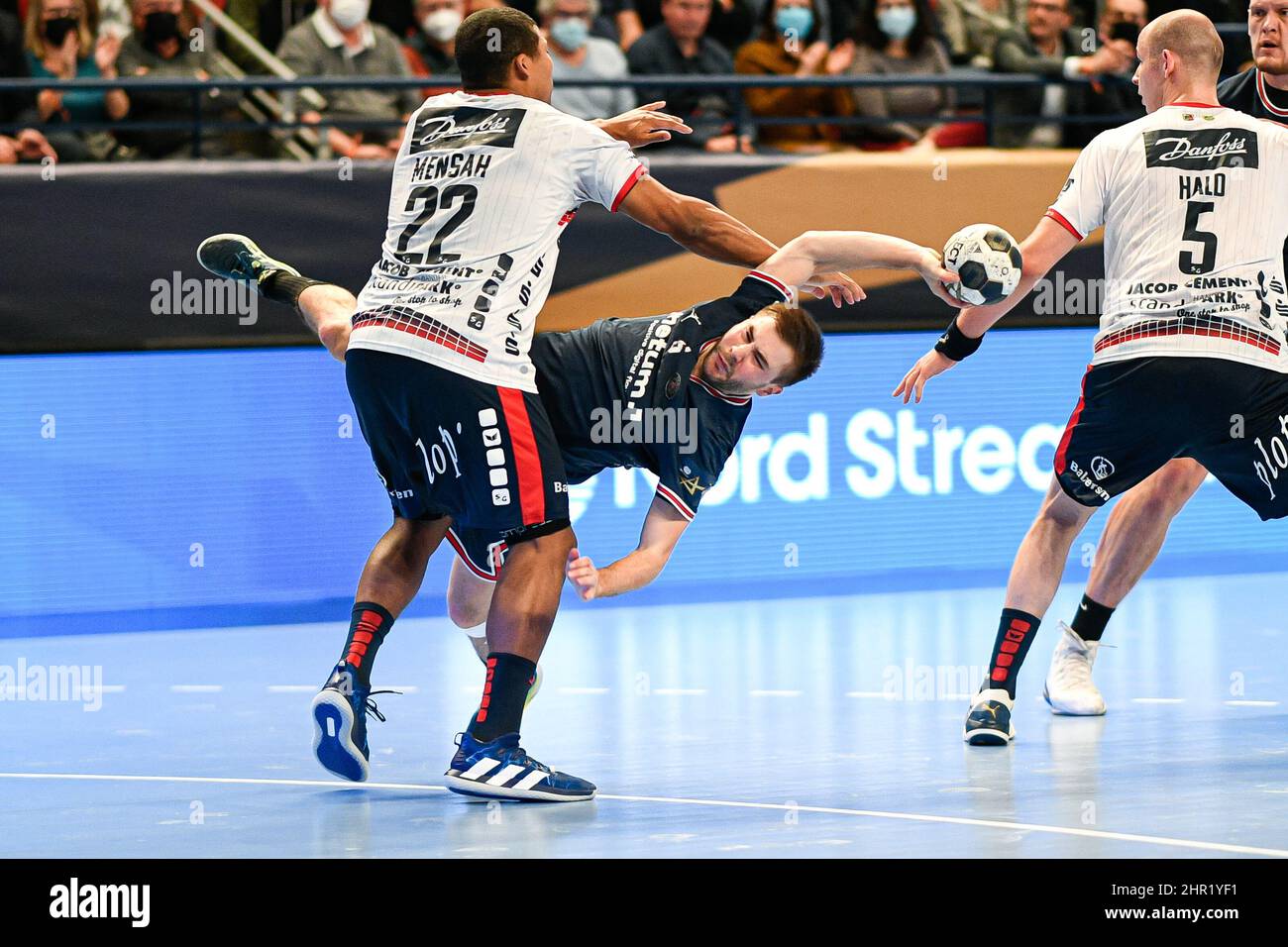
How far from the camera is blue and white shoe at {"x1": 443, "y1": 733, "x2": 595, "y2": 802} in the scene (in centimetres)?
571

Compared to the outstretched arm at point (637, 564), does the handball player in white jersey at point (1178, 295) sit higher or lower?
higher

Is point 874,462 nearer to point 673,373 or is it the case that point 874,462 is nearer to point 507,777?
point 673,373

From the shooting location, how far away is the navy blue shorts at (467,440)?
5680 millimetres

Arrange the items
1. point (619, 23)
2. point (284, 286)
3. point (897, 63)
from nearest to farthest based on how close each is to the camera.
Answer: point (284, 286) < point (897, 63) < point (619, 23)

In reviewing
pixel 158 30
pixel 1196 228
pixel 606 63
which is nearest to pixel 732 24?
pixel 606 63

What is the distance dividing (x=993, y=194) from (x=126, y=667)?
5678 millimetres

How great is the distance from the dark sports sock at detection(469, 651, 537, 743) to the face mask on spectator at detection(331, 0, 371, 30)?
625 centimetres

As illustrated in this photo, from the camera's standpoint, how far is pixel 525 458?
5.73 m

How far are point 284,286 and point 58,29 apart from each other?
4.54 m

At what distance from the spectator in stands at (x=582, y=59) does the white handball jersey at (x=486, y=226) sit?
5.46 meters

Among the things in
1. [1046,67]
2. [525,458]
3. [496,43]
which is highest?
[1046,67]

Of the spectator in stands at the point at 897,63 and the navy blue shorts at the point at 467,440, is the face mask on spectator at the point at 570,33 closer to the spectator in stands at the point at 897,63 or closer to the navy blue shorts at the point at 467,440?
the spectator in stands at the point at 897,63

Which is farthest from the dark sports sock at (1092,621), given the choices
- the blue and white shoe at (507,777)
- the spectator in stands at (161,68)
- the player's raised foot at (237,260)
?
the spectator in stands at (161,68)

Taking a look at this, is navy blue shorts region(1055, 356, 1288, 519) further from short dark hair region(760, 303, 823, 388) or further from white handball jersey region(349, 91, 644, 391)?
white handball jersey region(349, 91, 644, 391)
